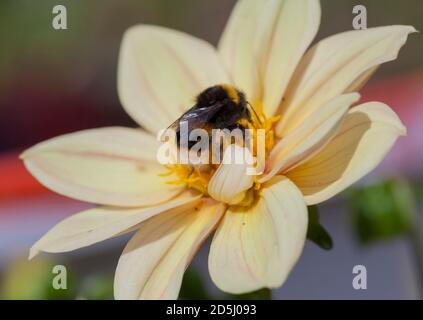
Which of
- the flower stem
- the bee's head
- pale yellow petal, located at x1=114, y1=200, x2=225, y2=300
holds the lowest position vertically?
the flower stem

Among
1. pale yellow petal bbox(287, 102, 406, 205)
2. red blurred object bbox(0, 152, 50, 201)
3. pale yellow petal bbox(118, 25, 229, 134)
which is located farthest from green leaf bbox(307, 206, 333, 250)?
red blurred object bbox(0, 152, 50, 201)

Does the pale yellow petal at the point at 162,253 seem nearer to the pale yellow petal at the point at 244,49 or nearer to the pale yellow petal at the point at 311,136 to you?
the pale yellow petal at the point at 311,136

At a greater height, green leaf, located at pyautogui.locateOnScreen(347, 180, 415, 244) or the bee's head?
the bee's head

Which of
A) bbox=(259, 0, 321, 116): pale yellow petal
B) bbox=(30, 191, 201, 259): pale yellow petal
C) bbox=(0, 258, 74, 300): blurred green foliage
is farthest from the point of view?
bbox=(0, 258, 74, 300): blurred green foliage

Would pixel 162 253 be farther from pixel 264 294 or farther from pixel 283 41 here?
pixel 283 41

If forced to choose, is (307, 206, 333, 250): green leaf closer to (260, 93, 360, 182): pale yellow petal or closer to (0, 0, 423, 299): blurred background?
(260, 93, 360, 182): pale yellow petal

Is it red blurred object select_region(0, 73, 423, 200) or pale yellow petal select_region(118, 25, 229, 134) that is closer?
pale yellow petal select_region(118, 25, 229, 134)

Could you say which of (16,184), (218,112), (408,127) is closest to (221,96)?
(218,112)
